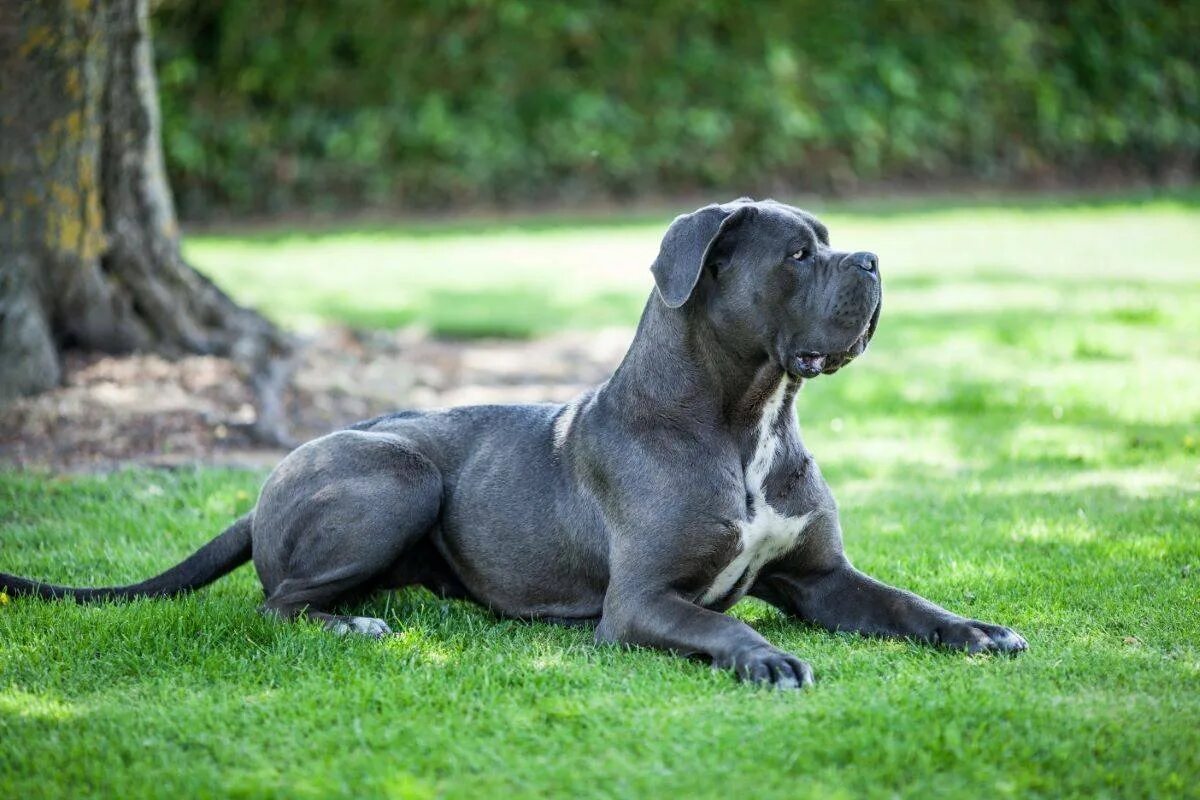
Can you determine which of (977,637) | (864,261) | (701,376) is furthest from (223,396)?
(977,637)

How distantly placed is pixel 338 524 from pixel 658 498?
4.18ft

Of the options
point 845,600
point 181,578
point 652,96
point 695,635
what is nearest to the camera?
point 695,635

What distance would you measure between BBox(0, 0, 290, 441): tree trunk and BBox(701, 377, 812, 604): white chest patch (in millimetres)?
4023

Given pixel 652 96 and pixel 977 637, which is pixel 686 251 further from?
pixel 652 96

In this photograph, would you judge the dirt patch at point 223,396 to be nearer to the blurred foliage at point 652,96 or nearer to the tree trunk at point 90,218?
the tree trunk at point 90,218

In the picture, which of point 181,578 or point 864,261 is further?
point 181,578

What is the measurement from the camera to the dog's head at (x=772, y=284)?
4.87m

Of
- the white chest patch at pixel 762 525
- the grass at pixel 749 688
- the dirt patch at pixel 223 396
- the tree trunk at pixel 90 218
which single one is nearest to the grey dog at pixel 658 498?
the white chest patch at pixel 762 525

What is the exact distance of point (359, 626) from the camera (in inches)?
200

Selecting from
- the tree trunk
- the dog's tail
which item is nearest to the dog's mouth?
the dog's tail

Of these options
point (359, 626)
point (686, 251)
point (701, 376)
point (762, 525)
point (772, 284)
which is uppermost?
point (686, 251)

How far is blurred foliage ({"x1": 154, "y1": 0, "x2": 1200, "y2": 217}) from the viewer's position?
1942 cm

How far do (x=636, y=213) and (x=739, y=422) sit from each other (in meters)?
16.3

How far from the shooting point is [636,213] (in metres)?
21.1
